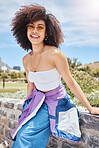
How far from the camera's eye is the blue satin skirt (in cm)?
178

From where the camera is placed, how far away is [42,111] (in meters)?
1.96

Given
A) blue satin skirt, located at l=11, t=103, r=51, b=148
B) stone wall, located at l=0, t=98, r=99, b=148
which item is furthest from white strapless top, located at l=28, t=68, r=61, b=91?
stone wall, located at l=0, t=98, r=99, b=148

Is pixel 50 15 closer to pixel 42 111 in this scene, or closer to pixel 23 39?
pixel 23 39

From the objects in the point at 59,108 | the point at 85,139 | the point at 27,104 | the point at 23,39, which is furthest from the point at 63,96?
the point at 23,39

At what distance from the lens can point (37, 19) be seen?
2014 mm

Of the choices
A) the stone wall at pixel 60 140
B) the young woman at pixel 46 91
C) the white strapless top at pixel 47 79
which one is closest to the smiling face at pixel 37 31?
the young woman at pixel 46 91

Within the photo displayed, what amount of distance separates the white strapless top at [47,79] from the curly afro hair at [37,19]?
1.17 feet

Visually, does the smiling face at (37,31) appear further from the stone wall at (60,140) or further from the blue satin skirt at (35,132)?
the stone wall at (60,140)

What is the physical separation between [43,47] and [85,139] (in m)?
1.08

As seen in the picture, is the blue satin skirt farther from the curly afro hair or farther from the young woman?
the curly afro hair

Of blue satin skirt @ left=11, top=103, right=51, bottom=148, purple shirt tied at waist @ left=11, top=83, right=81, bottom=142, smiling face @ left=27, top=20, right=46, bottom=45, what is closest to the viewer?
blue satin skirt @ left=11, top=103, right=51, bottom=148

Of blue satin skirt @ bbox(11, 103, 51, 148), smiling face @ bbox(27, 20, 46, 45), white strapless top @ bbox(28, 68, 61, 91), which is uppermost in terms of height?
smiling face @ bbox(27, 20, 46, 45)

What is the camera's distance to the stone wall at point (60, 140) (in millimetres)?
2084

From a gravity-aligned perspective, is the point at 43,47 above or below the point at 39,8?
below
